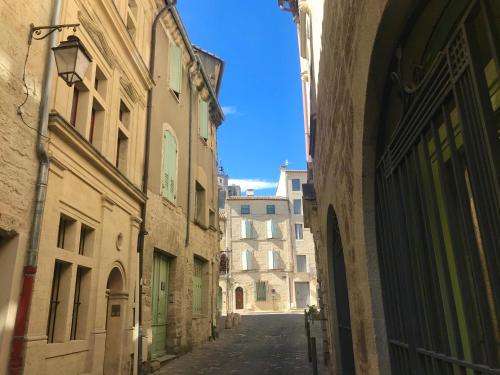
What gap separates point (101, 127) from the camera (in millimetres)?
8242

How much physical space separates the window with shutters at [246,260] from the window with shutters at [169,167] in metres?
26.1

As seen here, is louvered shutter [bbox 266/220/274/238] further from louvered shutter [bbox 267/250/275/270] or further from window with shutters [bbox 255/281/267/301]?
window with shutters [bbox 255/281/267/301]

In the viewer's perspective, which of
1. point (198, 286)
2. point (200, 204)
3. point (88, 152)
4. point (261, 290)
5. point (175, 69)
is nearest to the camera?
point (88, 152)

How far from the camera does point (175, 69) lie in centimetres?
1304

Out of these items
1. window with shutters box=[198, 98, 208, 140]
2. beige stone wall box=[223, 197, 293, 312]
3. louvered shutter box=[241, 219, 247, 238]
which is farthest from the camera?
louvered shutter box=[241, 219, 247, 238]

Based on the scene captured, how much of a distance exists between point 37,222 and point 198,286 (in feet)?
31.5

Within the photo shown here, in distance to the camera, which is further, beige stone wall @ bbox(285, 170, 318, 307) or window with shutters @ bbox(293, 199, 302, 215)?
window with shutters @ bbox(293, 199, 302, 215)

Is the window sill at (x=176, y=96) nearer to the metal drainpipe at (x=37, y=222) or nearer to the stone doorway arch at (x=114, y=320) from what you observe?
the stone doorway arch at (x=114, y=320)

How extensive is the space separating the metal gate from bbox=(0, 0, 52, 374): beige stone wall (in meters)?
4.55

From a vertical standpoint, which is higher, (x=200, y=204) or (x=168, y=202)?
(x=200, y=204)

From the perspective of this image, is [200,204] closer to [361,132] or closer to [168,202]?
[168,202]

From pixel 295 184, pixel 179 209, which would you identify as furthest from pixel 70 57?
pixel 295 184

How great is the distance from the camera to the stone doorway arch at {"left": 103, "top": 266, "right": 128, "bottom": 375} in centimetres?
809

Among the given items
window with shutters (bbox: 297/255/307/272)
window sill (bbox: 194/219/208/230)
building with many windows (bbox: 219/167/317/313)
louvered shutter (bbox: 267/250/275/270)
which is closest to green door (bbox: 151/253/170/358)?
window sill (bbox: 194/219/208/230)
